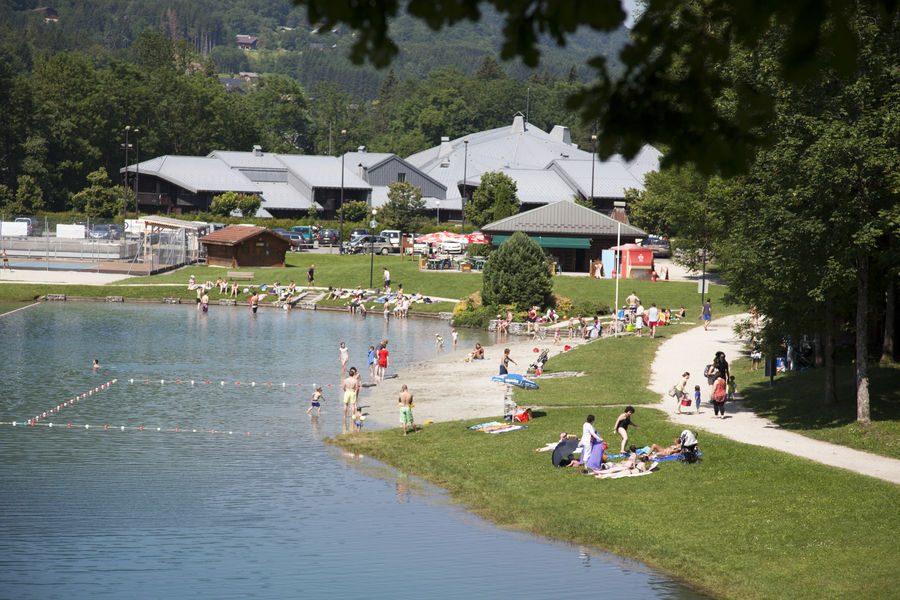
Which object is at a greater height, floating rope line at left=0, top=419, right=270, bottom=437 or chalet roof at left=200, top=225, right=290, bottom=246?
chalet roof at left=200, top=225, right=290, bottom=246

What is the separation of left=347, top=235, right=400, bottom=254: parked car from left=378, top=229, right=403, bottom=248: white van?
24 cm

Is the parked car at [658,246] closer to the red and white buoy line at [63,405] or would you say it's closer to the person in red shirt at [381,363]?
the person in red shirt at [381,363]

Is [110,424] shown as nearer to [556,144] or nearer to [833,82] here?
[833,82]

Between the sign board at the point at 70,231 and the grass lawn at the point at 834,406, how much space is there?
63.4m

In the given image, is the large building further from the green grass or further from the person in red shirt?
the green grass

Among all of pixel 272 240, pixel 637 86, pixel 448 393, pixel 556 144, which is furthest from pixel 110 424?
pixel 556 144

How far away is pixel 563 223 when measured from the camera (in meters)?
79.2

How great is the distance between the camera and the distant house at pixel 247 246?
275 feet

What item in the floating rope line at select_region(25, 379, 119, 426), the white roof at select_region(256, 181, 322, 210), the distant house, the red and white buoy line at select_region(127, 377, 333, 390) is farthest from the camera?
the white roof at select_region(256, 181, 322, 210)

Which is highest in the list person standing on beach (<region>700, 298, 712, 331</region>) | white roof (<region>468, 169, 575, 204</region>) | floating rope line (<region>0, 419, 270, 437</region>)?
white roof (<region>468, 169, 575, 204</region>)

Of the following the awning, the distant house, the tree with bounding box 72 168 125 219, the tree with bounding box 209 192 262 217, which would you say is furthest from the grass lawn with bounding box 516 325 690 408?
the tree with bounding box 72 168 125 219

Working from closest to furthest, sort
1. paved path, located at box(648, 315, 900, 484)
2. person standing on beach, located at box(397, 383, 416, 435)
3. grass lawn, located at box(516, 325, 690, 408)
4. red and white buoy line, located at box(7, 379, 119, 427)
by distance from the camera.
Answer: paved path, located at box(648, 315, 900, 484)
person standing on beach, located at box(397, 383, 416, 435)
red and white buoy line, located at box(7, 379, 119, 427)
grass lawn, located at box(516, 325, 690, 408)

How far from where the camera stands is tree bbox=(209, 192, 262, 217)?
11575cm

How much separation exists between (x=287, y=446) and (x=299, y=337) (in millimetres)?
25436
